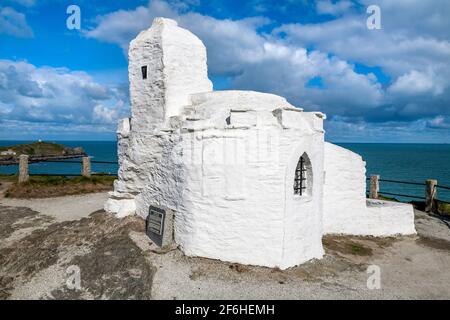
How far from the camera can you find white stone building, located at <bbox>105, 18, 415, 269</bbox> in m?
9.35

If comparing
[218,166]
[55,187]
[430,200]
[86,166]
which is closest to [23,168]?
[55,187]

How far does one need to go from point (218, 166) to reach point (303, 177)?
9.78 ft

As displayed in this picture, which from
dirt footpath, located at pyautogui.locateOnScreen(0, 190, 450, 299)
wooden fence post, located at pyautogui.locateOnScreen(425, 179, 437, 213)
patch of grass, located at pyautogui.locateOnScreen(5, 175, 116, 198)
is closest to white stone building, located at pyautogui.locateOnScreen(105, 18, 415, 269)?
dirt footpath, located at pyautogui.locateOnScreen(0, 190, 450, 299)

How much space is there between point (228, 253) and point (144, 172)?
14.7 ft

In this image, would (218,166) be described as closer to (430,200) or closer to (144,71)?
(144,71)

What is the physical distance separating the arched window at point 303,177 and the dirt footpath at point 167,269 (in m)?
2.22

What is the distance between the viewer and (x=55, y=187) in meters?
18.5

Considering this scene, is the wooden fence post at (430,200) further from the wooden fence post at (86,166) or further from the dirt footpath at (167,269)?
the wooden fence post at (86,166)

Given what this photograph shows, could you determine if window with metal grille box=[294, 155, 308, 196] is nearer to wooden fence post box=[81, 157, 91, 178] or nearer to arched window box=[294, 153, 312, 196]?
arched window box=[294, 153, 312, 196]

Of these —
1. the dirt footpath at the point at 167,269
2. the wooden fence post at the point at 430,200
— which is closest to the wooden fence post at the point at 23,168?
the dirt footpath at the point at 167,269

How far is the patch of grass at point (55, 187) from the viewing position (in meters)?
17.9
